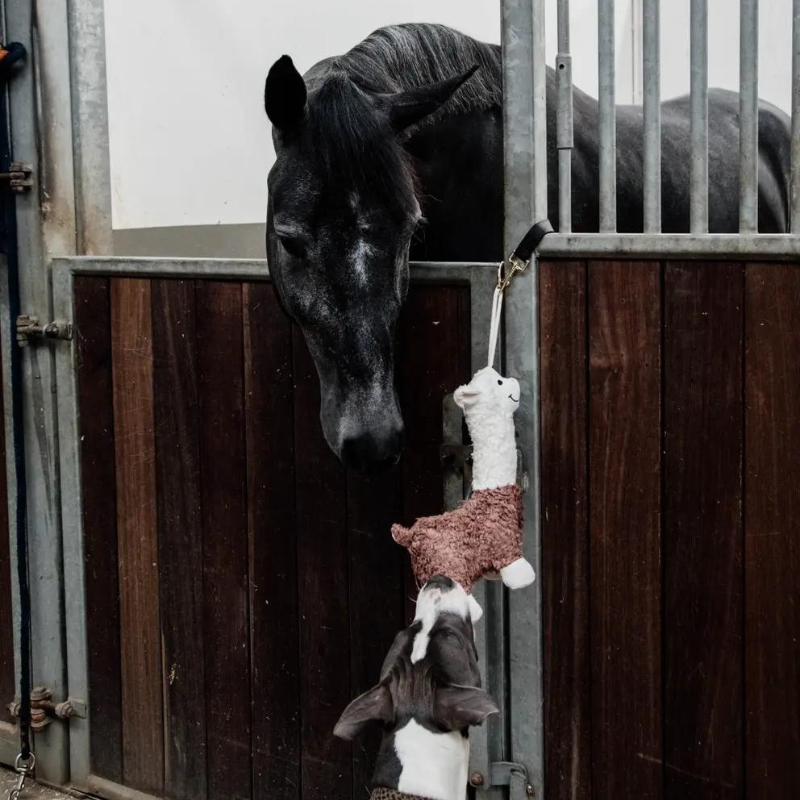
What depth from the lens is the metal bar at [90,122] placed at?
11.7 ft

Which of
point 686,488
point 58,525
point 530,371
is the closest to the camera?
point 686,488

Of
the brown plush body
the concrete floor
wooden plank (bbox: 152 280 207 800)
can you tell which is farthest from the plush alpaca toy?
the concrete floor

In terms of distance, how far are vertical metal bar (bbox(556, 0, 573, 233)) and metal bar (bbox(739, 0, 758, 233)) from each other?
388 millimetres

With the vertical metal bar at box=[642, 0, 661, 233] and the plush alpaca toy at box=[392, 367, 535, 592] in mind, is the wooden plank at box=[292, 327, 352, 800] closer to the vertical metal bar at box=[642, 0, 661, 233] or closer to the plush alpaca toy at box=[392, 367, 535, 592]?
the plush alpaca toy at box=[392, 367, 535, 592]

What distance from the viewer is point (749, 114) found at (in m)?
2.29

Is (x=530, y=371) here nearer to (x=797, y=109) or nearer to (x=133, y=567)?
(x=797, y=109)

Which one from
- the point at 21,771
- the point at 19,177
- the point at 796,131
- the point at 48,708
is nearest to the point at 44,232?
the point at 19,177

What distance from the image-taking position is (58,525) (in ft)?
12.0

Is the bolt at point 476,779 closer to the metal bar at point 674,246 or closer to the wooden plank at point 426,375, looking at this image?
the wooden plank at point 426,375

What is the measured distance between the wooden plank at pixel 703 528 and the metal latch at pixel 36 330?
192 cm

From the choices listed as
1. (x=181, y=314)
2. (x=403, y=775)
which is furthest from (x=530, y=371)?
(x=181, y=314)

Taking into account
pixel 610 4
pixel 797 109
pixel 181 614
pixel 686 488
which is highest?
Result: pixel 610 4

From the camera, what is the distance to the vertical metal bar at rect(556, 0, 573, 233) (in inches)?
100

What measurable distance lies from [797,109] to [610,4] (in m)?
0.49
